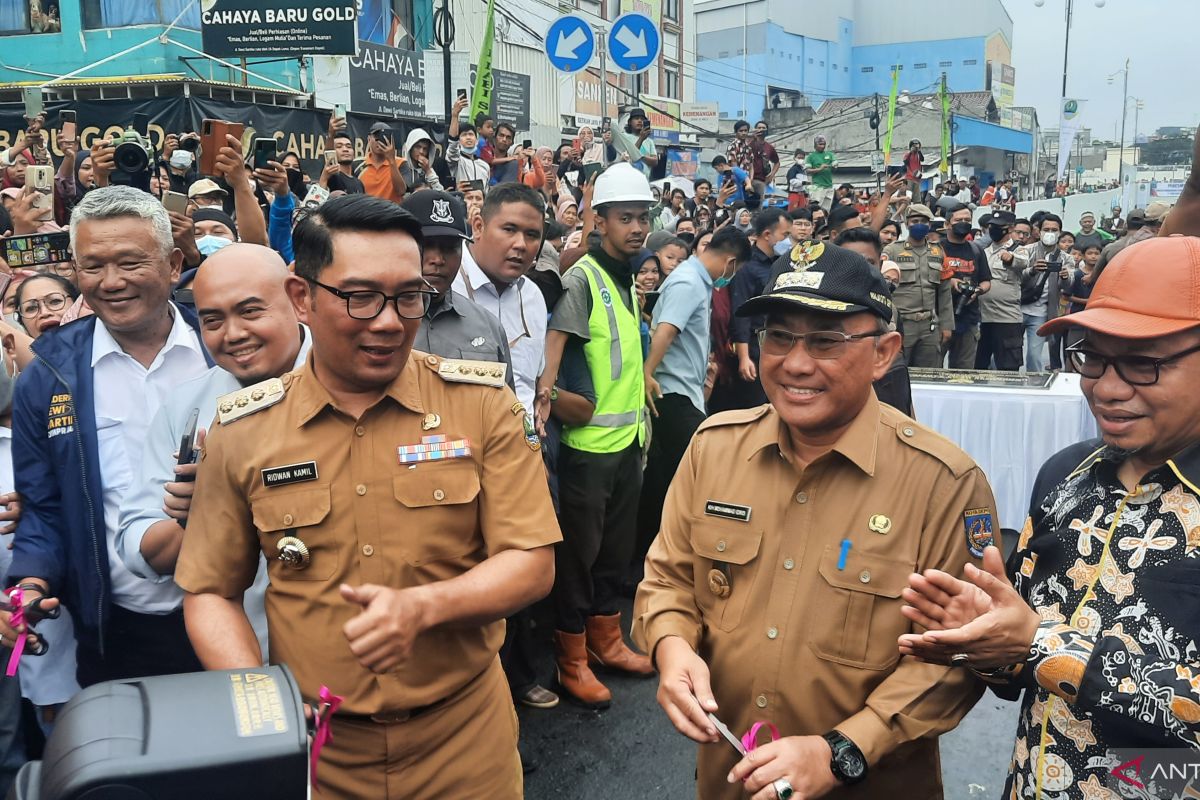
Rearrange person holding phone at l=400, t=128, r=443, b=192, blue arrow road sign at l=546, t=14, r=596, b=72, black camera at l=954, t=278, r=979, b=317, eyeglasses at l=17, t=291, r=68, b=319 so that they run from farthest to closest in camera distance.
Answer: person holding phone at l=400, t=128, r=443, b=192 → black camera at l=954, t=278, r=979, b=317 → blue arrow road sign at l=546, t=14, r=596, b=72 → eyeglasses at l=17, t=291, r=68, b=319

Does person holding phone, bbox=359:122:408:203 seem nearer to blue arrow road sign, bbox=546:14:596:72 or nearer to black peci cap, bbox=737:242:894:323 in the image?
blue arrow road sign, bbox=546:14:596:72

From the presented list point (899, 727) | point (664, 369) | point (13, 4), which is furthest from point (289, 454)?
point (13, 4)

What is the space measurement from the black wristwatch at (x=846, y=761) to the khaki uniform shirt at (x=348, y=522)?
0.72 meters

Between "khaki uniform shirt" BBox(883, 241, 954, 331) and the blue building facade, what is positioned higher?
the blue building facade

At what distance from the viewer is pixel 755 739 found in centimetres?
204

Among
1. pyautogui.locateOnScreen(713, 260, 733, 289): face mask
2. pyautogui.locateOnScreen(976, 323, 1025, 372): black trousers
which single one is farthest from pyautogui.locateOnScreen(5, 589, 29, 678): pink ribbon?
pyautogui.locateOnScreen(976, 323, 1025, 372): black trousers

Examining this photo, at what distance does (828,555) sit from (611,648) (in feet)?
9.48

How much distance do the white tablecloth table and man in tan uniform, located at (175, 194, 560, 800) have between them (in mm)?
5229

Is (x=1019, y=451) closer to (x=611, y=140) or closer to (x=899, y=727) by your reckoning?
(x=899, y=727)

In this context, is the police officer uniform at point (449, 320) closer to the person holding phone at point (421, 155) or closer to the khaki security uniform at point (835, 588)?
the khaki security uniform at point (835, 588)

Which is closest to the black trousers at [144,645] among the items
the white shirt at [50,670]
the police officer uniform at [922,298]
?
the white shirt at [50,670]

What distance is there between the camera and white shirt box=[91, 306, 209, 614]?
8.75 feet

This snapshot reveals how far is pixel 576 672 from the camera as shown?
4.49 meters

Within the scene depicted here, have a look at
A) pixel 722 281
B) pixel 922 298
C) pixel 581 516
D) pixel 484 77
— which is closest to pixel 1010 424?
pixel 722 281
